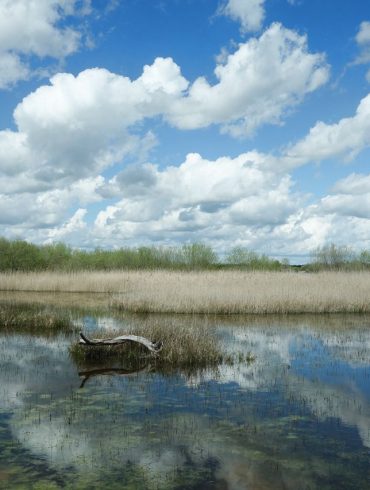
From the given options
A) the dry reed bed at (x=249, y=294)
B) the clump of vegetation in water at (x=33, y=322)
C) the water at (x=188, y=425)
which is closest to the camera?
the water at (x=188, y=425)

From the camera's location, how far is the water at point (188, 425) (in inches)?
191

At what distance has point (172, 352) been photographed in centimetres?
1023

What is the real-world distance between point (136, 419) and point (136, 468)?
147 centimetres

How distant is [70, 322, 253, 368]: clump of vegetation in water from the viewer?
33.1ft

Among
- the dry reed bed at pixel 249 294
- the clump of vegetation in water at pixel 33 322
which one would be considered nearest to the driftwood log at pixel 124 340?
the clump of vegetation in water at pixel 33 322

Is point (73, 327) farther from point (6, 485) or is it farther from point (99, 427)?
point (6, 485)

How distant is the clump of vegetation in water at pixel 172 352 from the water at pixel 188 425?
48cm

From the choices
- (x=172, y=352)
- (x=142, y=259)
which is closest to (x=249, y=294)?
(x=172, y=352)

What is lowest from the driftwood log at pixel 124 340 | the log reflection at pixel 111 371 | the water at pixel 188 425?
the log reflection at pixel 111 371

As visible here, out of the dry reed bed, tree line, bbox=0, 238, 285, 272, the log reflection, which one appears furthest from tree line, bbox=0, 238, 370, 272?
the log reflection

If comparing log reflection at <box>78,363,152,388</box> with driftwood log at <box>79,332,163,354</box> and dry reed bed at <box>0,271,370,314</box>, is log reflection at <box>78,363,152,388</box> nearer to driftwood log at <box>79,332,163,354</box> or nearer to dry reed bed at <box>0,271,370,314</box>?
driftwood log at <box>79,332,163,354</box>

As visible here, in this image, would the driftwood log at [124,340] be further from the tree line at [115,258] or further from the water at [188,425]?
the tree line at [115,258]

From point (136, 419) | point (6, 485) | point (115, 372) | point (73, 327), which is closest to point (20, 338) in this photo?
point (73, 327)

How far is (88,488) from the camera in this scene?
4551mm
